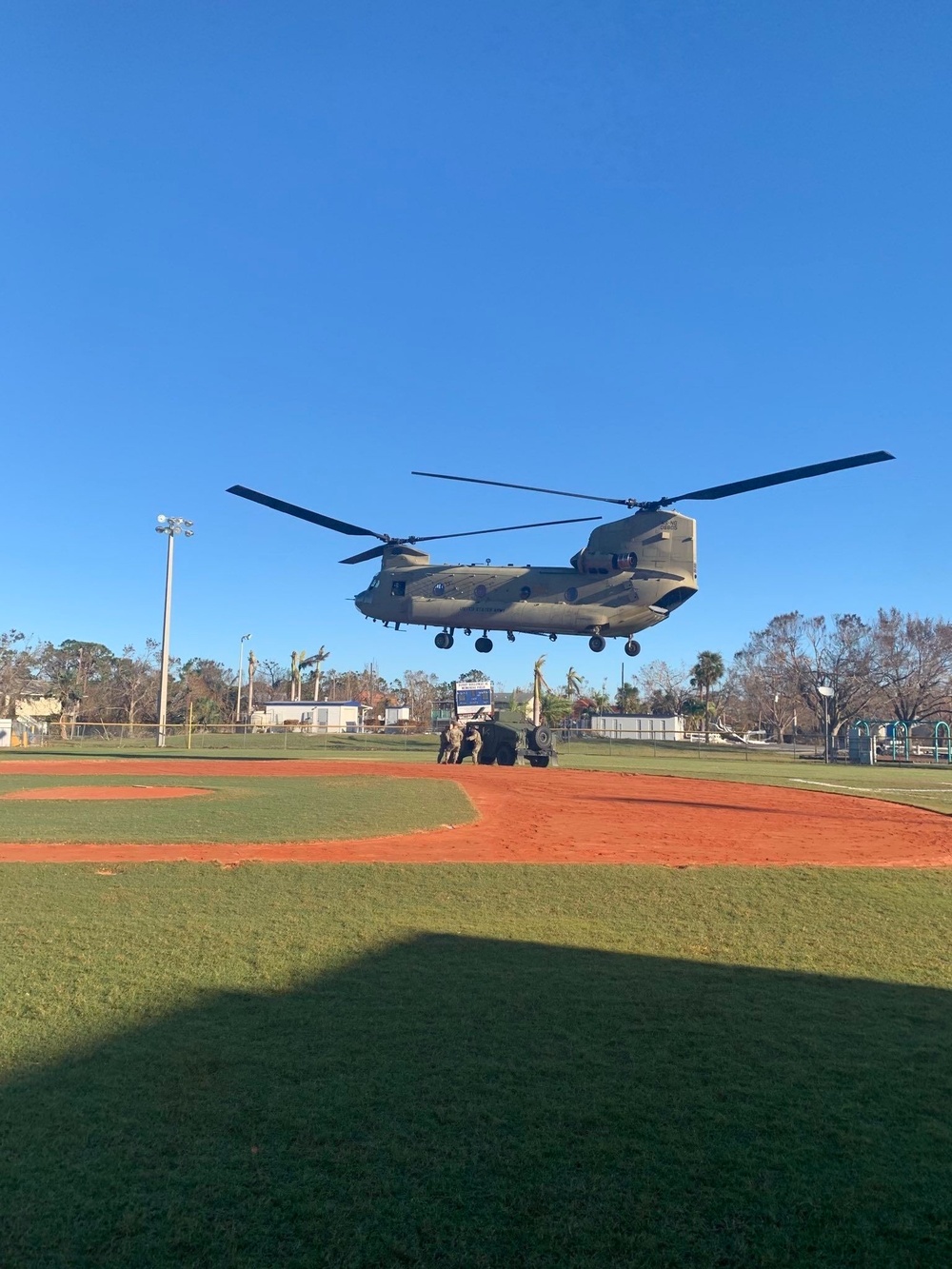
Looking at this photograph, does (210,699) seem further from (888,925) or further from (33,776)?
(888,925)

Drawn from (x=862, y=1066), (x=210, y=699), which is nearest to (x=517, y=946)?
(x=862, y=1066)

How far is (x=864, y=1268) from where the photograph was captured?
2.92 m

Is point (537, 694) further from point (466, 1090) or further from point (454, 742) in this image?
point (466, 1090)

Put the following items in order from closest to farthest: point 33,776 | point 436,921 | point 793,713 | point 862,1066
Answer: point 862,1066, point 436,921, point 33,776, point 793,713

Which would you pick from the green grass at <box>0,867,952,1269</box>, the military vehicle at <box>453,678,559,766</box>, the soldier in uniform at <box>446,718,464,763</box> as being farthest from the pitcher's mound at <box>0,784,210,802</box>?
the military vehicle at <box>453,678,559,766</box>

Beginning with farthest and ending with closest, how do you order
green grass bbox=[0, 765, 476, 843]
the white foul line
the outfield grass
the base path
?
1. the outfield grass
2. the white foul line
3. green grass bbox=[0, 765, 476, 843]
4. the base path

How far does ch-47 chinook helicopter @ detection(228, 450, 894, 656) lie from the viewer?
22.7 meters

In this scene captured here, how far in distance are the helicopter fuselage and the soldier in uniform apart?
37.5ft

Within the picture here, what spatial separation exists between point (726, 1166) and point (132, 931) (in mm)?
5405

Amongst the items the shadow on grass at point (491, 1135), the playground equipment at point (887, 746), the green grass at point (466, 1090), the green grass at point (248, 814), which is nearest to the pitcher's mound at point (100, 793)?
the green grass at point (248, 814)

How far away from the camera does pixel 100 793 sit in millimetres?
20562

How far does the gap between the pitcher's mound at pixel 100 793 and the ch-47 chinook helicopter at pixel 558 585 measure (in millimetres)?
6857

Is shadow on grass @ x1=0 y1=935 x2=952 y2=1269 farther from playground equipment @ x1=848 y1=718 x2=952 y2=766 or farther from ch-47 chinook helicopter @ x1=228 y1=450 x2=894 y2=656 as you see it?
playground equipment @ x1=848 y1=718 x2=952 y2=766

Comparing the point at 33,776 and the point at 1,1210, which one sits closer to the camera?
the point at 1,1210
